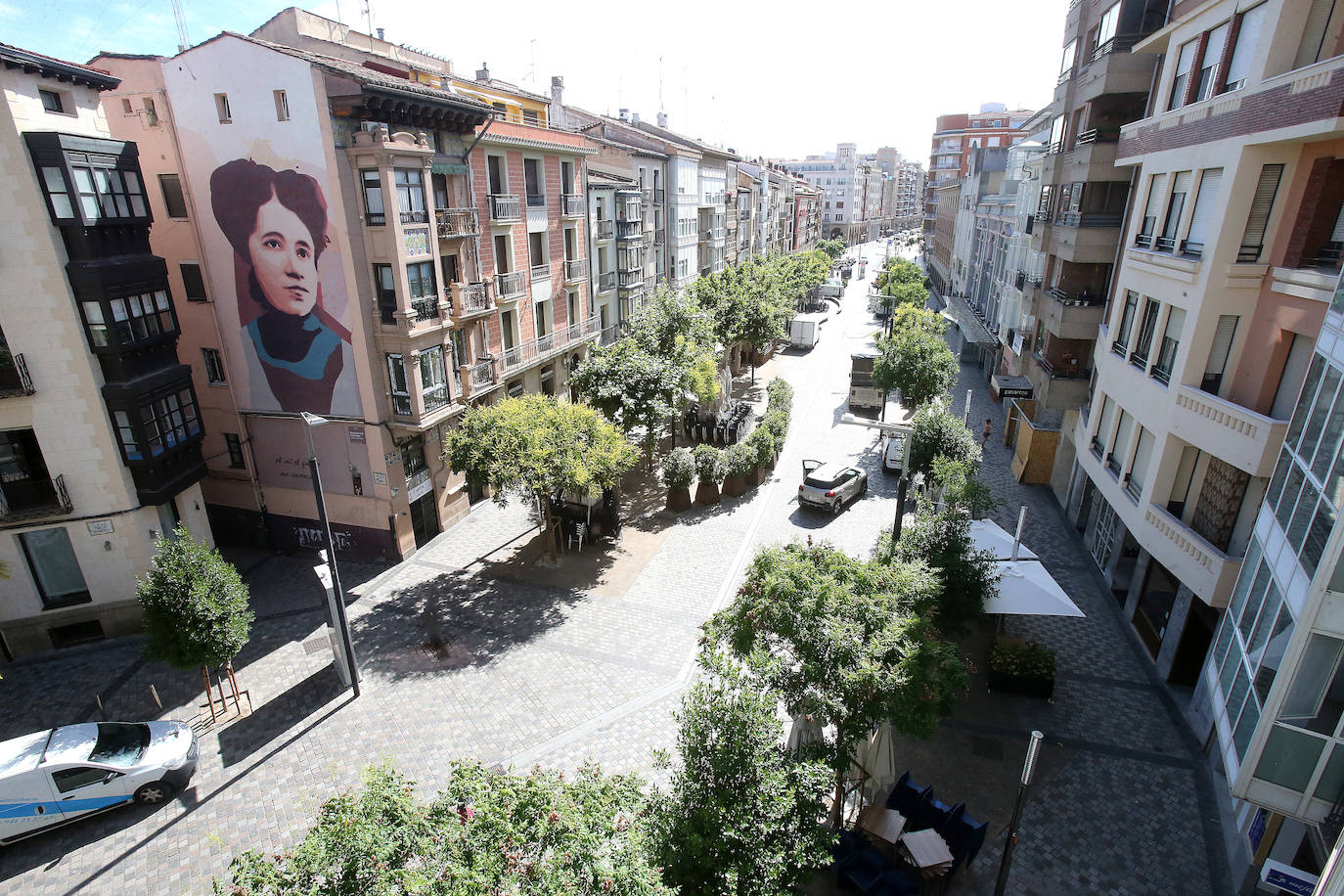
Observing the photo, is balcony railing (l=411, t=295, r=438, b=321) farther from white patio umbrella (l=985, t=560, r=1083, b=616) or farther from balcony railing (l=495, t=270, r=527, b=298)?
white patio umbrella (l=985, t=560, r=1083, b=616)

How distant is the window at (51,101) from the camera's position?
17094mm

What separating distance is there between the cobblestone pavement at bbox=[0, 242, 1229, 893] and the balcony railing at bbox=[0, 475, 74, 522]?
4.09 meters

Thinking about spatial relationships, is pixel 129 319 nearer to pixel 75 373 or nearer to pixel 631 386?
pixel 75 373

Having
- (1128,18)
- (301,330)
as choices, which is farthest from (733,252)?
(301,330)

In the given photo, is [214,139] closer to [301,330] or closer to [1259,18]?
[301,330]

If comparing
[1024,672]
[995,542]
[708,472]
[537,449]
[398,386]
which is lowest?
[1024,672]

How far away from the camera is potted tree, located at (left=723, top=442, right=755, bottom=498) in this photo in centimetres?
2758

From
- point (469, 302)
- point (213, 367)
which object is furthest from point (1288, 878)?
point (213, 367)

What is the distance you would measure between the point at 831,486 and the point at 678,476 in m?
6.01

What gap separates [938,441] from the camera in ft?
76.3

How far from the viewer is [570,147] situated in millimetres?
31156

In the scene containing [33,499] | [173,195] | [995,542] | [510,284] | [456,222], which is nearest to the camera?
[33,499]

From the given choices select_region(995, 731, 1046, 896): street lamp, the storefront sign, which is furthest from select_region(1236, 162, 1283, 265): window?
select_region(995, 731, 1046, 896): street lamp

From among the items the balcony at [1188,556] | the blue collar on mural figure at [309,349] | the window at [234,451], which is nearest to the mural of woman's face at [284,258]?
the blue collar on mural figure at [309,349]
